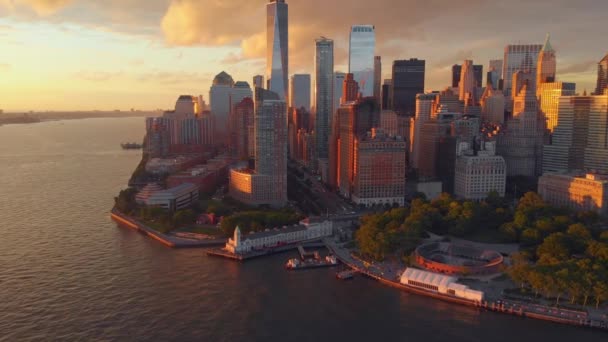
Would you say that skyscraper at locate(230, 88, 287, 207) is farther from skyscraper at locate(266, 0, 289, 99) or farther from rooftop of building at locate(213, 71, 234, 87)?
rooftop of building at locate(213, 71, 234, 87)

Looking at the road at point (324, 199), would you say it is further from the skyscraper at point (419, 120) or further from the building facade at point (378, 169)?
the skyscraper at point (419, 120)

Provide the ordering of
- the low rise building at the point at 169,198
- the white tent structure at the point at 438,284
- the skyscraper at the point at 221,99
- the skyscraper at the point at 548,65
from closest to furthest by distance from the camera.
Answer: the white tent structure at the point at 438,284 → the low rise building at the point at 169,198 → the skyscraper at the point at 548,65 → the skyscraper at the point at 221,99

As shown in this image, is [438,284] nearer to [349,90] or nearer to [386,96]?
[349,90]

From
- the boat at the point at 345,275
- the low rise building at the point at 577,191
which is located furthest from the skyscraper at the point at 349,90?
the boat at the point at 345,275

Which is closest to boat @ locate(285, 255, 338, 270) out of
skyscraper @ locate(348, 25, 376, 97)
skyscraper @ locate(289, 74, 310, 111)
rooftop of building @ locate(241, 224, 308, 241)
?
rooftop of building @ locate(241, 224, 308, 241)

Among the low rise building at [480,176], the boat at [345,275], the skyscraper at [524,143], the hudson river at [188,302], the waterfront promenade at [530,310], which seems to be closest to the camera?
the hudson river at [188,302]

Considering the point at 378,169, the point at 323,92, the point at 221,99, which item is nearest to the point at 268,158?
the point at 378,169

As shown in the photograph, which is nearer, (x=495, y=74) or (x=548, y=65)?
(x=548, y=65)
